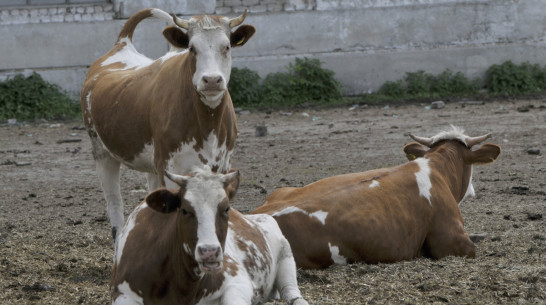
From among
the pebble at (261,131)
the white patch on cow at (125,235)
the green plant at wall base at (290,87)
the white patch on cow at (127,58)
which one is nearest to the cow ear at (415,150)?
the white patch on cow at (127,58)

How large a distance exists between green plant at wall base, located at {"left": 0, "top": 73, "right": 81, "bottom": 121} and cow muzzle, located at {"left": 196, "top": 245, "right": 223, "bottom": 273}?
39.4 ft

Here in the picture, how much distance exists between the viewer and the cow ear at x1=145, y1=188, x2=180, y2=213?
16.6ft

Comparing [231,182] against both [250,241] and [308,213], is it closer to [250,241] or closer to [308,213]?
[250,241]

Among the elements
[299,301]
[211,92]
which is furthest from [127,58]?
[299,301]

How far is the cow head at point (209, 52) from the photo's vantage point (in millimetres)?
6406

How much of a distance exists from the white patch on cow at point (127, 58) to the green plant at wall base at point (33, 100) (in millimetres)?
7303

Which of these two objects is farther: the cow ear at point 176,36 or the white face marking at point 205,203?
the cow ear at point 176,36

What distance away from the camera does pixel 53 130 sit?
15234mm

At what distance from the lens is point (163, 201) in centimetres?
511

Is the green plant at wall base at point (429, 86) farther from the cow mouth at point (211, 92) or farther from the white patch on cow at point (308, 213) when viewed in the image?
the cow mouth at point (211, 92)

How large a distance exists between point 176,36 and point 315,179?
13.8ft

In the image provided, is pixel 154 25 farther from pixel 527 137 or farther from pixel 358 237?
pixel 358 237

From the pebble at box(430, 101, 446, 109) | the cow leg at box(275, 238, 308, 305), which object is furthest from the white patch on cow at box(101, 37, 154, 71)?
the pebble at box(430, 101, 446, 109)

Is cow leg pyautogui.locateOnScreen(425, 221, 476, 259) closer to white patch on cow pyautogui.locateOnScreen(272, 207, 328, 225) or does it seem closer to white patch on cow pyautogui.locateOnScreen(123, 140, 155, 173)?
white patch on cow pyautogui.locateOnScreen(272, 207, 328, 225)
